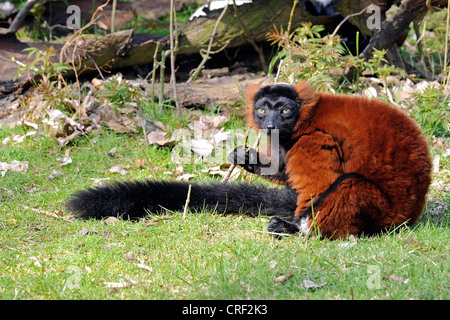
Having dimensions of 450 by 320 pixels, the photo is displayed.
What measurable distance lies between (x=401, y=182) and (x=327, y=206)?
545 mm

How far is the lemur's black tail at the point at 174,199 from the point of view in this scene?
162 inches

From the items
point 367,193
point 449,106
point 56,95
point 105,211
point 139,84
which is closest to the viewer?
point 367,193

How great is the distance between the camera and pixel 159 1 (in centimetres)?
1012

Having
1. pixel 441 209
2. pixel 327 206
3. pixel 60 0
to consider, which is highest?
pixel 60 0

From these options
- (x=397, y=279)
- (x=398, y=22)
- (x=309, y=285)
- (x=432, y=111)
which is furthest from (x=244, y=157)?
(x=398, y=22)

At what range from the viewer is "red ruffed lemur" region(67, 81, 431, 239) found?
3670 mm

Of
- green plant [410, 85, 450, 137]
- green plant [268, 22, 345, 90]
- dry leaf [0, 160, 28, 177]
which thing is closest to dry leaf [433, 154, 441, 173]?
green plant [410, 85, 450, 137]

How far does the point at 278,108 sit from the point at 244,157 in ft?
1.63

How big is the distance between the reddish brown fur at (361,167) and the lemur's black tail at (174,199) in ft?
1.52
